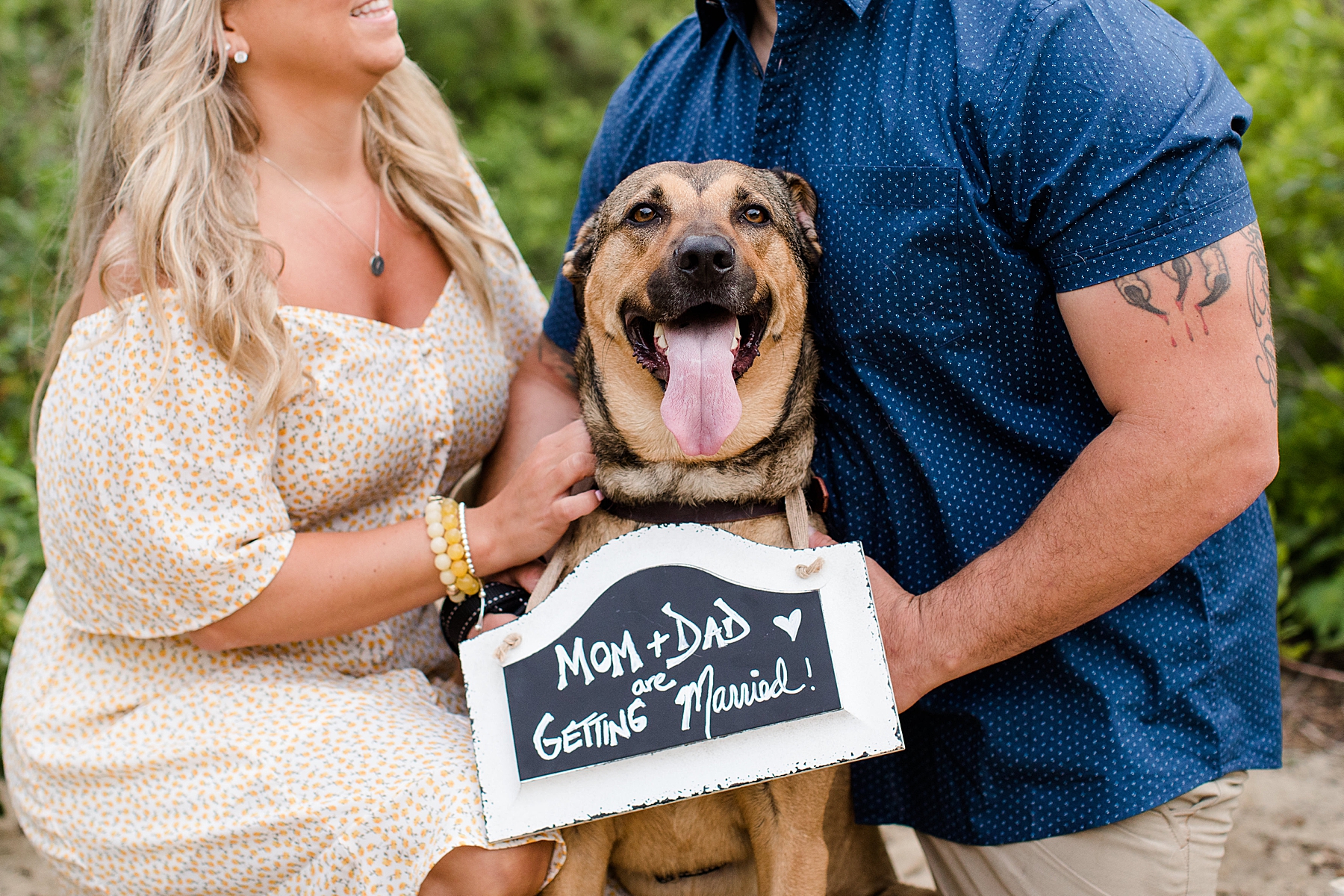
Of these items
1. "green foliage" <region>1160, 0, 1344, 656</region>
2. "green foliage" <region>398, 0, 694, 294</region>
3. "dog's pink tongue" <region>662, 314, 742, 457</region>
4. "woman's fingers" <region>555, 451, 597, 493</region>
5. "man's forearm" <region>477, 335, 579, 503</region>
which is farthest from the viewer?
"green foliage" <region>398, 0, 694, 294</region>

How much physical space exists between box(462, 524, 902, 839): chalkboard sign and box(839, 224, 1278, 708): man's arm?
214 millimetres

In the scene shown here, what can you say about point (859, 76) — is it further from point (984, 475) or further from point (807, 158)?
point (984, 475)

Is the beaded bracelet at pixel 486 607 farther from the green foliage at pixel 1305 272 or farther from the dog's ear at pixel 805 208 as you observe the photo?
the green foliage at pixel 1305 272

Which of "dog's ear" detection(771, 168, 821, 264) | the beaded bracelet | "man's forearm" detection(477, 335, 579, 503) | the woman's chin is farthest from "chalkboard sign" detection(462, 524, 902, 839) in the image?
the woman's chin

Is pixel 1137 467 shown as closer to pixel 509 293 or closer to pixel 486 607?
pixel 486 607

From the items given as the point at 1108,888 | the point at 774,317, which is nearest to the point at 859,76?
the point at 774,317

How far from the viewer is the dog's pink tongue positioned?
7.28 ft

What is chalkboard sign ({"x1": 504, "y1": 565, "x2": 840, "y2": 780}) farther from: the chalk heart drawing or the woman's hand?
the woman's hand

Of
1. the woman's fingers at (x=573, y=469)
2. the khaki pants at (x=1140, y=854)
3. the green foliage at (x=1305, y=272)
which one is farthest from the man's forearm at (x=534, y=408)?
the green foliage at (x=1305, y=272)

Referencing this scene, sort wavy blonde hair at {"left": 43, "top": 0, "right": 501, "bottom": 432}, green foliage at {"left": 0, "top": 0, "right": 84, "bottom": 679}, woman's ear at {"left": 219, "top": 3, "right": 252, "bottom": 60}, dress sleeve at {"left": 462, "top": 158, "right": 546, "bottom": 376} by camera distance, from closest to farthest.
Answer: wavy blonde hair at {"left": 43, "top": 0, "right": 501, "bottom": 432} → woman's ear at {"left": 219, "top": 3, "right": 252, "bottom": 60} → dress sleeve at {"left": 462, "top": 158, "right": 546, "bottom": 376} → green foliage at {"left": 0, "top": 0, "right": 84, "bottom": 679}

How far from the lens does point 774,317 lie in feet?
7.79

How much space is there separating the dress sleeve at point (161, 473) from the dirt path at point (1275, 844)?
4.72 feet

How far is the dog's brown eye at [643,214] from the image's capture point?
98.8 inches

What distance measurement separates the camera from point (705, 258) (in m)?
2.23
